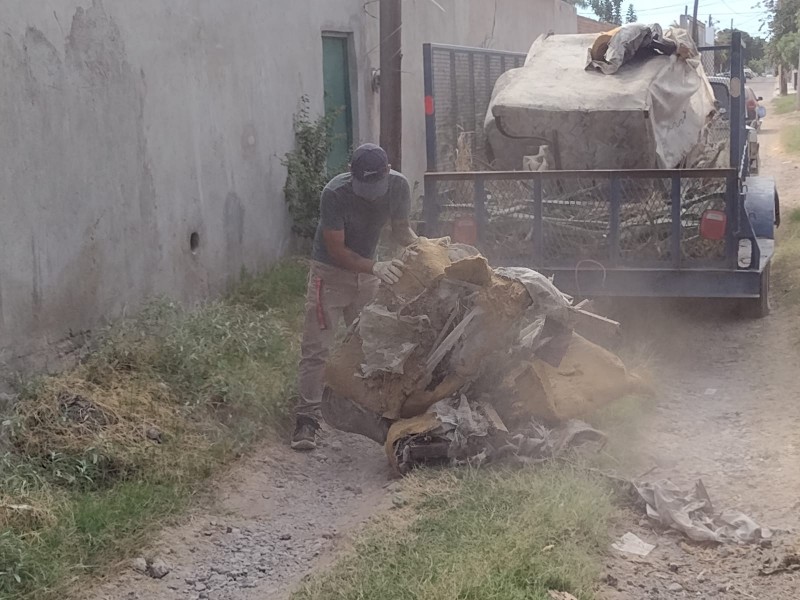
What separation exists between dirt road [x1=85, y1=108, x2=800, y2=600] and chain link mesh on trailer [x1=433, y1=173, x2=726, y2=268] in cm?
77

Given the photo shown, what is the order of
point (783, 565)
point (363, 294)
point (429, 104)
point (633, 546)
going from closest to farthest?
point (783, 565) → point (633, 546) → point (363, 294) → point (429, 104)

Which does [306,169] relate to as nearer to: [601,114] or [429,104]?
[429,104]

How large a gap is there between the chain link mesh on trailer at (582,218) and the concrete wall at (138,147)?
6.55ft

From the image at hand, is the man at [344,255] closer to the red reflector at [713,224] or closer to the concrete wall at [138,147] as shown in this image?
the concrete wall at [138,147]

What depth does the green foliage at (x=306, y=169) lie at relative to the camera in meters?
8.95

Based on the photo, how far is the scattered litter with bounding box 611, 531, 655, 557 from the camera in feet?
13.1

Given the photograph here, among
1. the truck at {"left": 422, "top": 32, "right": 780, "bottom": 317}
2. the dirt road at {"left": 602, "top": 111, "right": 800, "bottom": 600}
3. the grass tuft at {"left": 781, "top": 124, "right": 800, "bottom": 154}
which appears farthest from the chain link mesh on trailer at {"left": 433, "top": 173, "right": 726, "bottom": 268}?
the grass tuft at {"left": 781, "top": 124, "right": 800, "bottom": 154}

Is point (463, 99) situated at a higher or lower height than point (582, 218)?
higher

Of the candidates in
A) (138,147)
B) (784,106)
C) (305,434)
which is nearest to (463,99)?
(138,147)

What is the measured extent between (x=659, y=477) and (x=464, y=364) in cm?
111

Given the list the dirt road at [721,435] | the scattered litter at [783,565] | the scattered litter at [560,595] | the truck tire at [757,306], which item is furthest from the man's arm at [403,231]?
the truck tire at [757,306]

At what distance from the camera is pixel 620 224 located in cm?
655

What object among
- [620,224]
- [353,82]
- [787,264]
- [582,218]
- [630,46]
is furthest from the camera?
[353,82]

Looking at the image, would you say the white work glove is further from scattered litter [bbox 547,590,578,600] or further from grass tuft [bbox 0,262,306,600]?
scattered litter [bbox 547,590,578,600]
